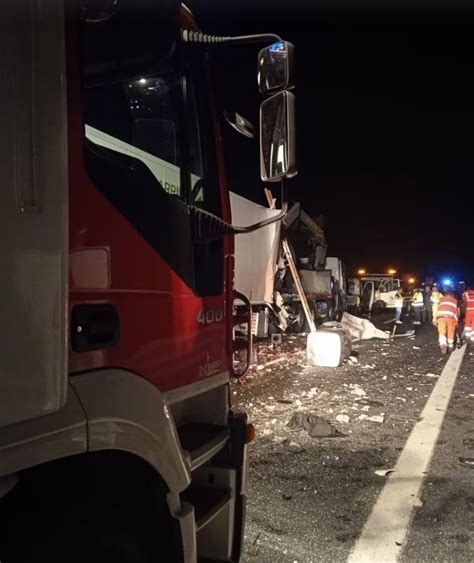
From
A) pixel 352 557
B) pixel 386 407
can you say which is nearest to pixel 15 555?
pixel 352 557

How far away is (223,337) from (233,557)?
1.00m

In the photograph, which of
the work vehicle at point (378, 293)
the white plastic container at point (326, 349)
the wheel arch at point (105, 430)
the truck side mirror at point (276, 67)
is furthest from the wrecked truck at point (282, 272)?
the wheel arch at point (105, 430)

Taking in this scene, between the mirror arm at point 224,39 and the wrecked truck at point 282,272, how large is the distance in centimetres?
443

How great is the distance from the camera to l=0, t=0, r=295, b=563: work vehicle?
57.6 inches

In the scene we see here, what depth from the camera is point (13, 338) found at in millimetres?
1418

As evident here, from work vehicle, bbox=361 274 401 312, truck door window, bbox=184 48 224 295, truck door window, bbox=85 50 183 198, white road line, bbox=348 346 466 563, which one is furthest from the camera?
work vehicle, bbox=361 274 401 312

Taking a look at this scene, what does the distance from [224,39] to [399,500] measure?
3.45 meters

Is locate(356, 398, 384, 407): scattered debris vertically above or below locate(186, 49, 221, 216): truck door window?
below

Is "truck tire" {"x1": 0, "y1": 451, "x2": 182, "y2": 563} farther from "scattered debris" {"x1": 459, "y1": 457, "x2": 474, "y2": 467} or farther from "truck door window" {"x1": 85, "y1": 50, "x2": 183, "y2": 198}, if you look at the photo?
"scattered debris" {"x1": 459, "y1": 457, "x2": 474, "y2": 467}

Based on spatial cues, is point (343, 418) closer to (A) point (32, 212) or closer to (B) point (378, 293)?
(A) point (32, 212)

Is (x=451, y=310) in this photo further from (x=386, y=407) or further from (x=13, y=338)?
(x=13, y=338)

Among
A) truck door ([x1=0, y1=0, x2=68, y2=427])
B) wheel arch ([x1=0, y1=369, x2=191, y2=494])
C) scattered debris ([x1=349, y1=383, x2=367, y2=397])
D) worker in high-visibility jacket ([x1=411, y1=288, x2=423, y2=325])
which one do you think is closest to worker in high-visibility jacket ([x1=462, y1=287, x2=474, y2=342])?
scattered debris ([x1=349, y1=383, x2=367, y2=397])

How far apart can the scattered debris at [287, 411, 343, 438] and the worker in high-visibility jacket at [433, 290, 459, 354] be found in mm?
6100

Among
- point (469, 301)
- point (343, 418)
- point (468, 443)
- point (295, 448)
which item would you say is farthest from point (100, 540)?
point (469, 301)
